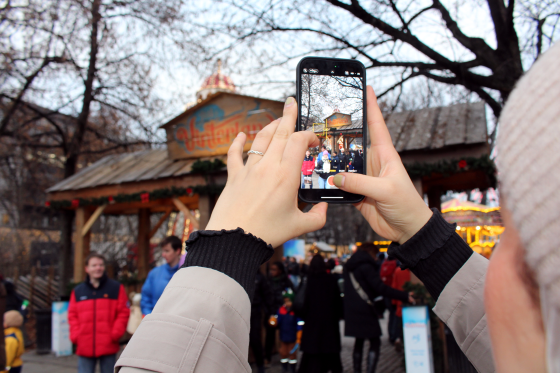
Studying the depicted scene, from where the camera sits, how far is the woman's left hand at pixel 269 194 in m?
0.96

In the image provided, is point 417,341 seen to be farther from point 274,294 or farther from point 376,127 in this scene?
point 376,127

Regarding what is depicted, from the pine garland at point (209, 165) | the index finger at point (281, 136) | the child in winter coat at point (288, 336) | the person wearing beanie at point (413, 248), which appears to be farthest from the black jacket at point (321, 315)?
the index finger at point (281, 136)

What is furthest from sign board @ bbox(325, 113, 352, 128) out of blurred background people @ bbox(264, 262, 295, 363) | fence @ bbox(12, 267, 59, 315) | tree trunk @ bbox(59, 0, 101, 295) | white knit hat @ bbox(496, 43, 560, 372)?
fence @ bbox(12, 267, 59, 315)

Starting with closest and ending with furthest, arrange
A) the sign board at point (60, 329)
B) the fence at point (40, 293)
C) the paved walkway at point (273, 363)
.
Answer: the paved walkway at point (273, 363) < the sign board at point (60, 329) < the fence at point (40, 293)

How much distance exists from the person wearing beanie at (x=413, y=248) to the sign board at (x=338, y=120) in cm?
19

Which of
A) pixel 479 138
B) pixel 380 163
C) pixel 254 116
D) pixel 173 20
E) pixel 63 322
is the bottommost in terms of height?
pixel 63 322

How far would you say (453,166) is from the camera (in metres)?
6.43

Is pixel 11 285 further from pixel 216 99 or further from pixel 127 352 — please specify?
pixel 127 352

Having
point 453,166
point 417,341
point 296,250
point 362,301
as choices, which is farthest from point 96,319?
point 296,250

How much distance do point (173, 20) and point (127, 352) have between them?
11.0m

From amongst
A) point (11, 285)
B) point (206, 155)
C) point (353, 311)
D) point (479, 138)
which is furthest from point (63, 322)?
point (479, 138)

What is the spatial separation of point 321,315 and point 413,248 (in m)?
4.92

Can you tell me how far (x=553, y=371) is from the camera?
47 cm

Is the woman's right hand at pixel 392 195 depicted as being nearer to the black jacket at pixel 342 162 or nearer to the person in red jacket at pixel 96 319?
the black jacket at pixel 342 162
